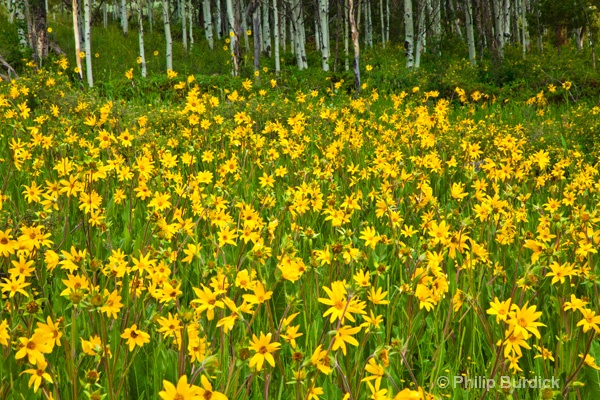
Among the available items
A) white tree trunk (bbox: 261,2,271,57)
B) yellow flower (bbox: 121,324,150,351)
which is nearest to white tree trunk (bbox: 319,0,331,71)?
white tree trunk (bbox: 261,2,271,57)

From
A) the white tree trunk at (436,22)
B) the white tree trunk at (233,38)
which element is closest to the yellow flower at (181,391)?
the white tree trunk at (233,38)

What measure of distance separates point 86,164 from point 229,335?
1305 millimetres

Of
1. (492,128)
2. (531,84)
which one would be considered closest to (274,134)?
(492,128)

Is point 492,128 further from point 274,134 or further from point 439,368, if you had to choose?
point 439,368

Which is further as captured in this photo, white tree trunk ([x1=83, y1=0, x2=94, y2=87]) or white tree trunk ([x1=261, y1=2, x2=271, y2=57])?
white tree trunk ([x1=261, y1=2, x2=271, y2=57])

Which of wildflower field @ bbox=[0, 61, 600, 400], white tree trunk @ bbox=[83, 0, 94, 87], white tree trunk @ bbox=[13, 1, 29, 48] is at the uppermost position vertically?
white tree trunk @ bbox=[13, 1, 29, 48]

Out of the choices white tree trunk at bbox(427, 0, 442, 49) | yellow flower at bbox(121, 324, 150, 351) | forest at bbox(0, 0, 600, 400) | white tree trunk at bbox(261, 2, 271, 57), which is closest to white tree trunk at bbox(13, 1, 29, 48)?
forest at bbox(0, 0, 600, 400)

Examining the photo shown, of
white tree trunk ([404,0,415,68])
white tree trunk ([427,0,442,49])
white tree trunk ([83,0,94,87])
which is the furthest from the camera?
white tree trunk ([427,0,442,49])

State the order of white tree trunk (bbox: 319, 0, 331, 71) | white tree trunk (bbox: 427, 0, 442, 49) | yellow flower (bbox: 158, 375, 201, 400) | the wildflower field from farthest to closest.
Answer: white tree trunk (bbox: 427, 0, 442, 49) < white tree trunk (bbox: 319, 0, 331, 71) < the wildflower field < yellow flower (bbox: 158, 375, 201, 400)

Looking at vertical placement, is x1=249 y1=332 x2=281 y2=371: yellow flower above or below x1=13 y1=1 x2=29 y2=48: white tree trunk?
below

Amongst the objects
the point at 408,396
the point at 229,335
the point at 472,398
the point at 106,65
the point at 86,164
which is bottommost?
the point at 472,398

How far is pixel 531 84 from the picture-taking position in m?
12.7

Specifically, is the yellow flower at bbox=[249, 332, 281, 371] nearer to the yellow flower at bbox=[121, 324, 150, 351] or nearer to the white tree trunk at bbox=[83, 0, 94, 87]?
the yellow flower at bbox=[121, 324, 150, 351]

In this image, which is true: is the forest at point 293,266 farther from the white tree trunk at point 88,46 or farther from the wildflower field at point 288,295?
the white tree trunk at point 88,46
